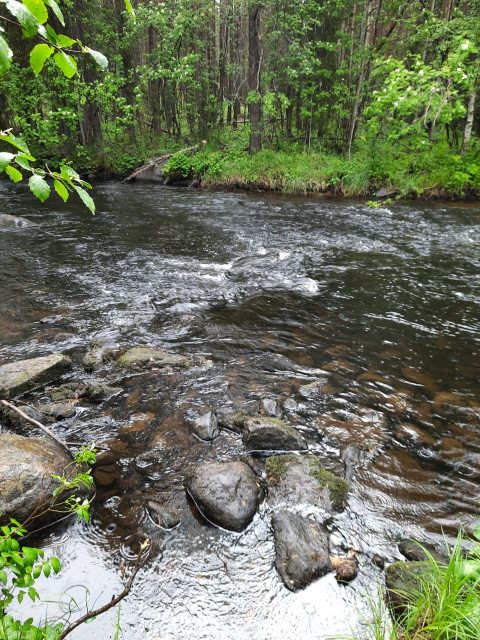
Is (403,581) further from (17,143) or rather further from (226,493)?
(17,143)

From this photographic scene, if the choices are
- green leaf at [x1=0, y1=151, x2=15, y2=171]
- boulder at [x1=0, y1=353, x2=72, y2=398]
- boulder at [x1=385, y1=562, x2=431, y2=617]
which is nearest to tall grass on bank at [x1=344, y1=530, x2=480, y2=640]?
boulder at [x1=385, y1=562, x2=431, y2=617]

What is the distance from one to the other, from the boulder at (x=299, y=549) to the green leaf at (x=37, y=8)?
318 cm

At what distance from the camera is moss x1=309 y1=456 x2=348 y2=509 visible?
10.5ft

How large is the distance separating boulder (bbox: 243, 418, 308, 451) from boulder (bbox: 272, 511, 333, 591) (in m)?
0.72

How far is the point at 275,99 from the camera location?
1986 centimetres

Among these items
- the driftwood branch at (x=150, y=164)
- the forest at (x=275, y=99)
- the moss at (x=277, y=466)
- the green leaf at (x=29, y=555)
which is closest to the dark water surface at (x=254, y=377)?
the moss at (x=277, y=466)

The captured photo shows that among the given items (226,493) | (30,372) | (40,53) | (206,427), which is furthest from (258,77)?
(40,53)

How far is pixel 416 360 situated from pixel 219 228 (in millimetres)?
7872

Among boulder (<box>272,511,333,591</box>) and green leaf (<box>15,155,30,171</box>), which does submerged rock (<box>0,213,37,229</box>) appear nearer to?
boulder (<box>272,511,333,591</box>)

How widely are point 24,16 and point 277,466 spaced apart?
3349mm

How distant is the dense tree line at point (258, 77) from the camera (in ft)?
55.0

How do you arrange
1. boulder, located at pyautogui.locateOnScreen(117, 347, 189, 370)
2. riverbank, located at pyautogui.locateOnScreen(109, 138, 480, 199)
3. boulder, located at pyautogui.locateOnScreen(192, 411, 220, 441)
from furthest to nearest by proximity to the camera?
riverbank, located at pyautogui.locateOnScreen(109, 138, 480, 199) → boulder, located at pyautogui.locateOnScreen(117, 347, 189, 370) → boulder, located at pyautogui.locateOnScreen(192, 411, 220, 441)

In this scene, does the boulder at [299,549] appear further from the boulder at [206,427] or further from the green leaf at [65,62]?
the green leaf at [65,62]

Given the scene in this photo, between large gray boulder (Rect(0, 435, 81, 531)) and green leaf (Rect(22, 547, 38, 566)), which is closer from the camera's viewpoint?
green leaf (Rect(22, 547, 38, 566))
